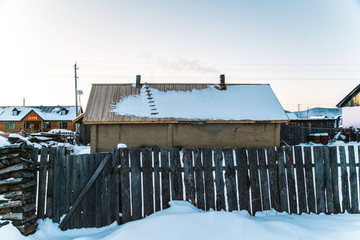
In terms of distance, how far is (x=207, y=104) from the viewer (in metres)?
15.4

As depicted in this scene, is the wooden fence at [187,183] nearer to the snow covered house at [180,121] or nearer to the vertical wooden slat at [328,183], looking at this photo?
the vertical wooden slat at [328,183]

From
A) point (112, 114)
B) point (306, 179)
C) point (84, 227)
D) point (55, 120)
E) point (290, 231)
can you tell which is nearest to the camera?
point (290, 231)

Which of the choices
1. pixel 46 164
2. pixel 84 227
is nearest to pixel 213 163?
pixel 84 227

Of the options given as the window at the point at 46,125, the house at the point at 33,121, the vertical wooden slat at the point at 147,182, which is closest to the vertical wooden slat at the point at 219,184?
the vertical wooden slat at the point at 147,182

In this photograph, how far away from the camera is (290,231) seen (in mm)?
3367

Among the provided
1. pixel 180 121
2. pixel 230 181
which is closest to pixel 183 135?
pixel 180 121

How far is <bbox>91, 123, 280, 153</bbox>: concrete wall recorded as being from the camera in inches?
543

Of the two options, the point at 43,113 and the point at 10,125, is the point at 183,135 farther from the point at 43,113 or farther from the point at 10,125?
the point at 10,125

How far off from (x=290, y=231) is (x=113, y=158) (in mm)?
3350

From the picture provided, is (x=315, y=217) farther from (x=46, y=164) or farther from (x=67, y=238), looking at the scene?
(x=46, y=164)

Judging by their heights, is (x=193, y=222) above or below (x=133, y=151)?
below

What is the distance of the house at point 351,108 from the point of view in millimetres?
21770

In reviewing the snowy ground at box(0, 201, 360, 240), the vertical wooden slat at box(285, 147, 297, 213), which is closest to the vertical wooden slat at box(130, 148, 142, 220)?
the snowy ground at box(0, 201, 360, 240)

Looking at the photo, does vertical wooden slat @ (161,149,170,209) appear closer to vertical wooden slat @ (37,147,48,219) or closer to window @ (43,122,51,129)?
vertical wooden slat @ (37,147,48,219)
